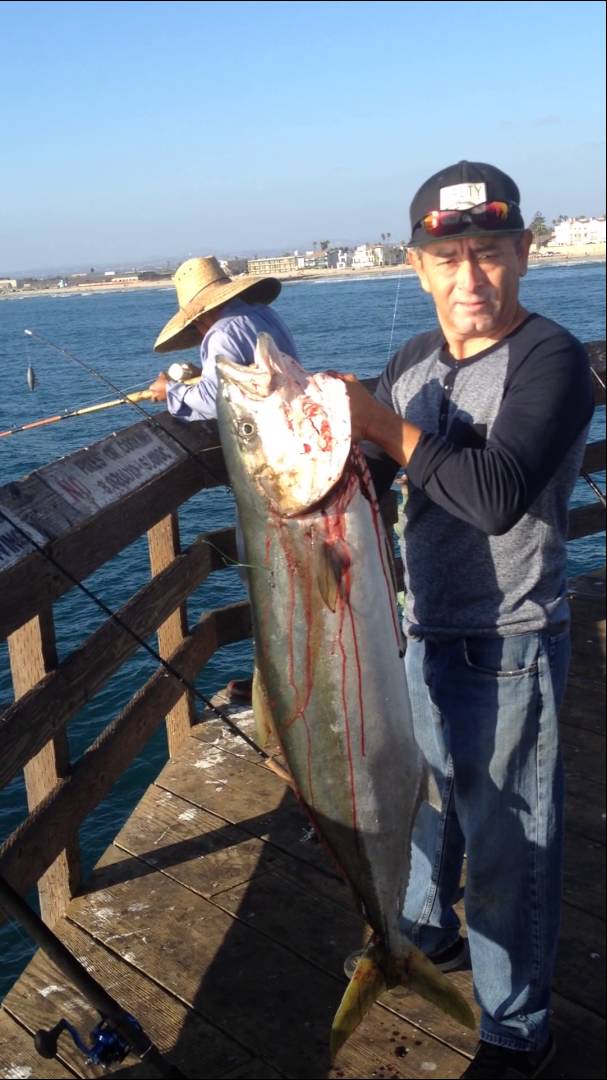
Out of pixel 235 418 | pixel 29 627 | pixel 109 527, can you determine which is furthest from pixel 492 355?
pixel 29 627

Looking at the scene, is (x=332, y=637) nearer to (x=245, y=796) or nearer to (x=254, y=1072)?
(x=254, y=1072)

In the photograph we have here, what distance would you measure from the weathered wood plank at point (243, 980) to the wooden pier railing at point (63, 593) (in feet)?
0.71

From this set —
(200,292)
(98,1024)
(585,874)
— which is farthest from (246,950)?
(200,292)

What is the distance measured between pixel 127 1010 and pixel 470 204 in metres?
2.31

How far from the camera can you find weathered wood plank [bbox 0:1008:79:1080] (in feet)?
7.82

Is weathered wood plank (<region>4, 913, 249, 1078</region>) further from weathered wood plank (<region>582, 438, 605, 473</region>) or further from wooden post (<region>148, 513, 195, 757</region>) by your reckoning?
weathered wood plank (<region>582, 438, 605, 473</region>)

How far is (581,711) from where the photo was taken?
4.37 metres

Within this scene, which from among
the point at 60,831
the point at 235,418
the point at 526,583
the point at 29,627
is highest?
the point at 235,418

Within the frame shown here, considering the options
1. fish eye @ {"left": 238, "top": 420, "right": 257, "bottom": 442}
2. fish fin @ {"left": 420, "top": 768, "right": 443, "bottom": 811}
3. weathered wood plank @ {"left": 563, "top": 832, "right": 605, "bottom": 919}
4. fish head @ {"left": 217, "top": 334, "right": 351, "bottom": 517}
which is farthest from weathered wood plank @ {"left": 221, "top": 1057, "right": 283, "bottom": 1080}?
fish eye @ {"left": 238, "top": 420, "right": 257, "bottom": 442}

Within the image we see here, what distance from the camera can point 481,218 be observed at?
2.09 m

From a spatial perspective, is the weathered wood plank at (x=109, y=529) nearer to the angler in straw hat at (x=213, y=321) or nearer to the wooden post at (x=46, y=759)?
the wooden post at (x=46, y=759)

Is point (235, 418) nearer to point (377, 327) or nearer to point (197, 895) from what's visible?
point (197, 895)

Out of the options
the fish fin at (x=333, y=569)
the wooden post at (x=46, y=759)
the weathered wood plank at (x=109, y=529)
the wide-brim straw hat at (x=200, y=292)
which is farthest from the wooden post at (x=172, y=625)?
the fish fin at (x=333, y=569)

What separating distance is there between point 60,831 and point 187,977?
58 centimetres
